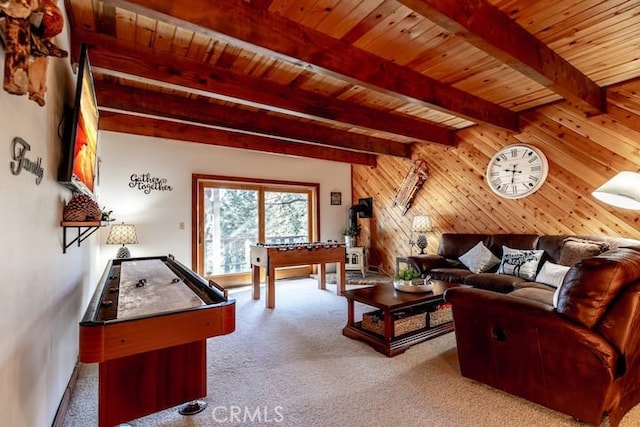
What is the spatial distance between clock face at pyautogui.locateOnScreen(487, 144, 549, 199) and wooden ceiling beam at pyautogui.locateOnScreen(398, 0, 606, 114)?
103 centimetres

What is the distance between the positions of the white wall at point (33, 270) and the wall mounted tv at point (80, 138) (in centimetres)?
7

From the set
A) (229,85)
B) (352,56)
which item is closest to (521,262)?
(352,56)

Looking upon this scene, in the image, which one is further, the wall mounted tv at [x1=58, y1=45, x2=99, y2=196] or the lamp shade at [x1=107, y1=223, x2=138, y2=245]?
the lamp shade at [x1=107, y1=223, x2=138, y2=245]

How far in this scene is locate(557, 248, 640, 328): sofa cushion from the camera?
1.63m

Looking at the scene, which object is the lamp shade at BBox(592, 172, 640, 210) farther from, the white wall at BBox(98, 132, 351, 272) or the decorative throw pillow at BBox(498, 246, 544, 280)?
the white wall at BBox(98, 132, 351, 272)

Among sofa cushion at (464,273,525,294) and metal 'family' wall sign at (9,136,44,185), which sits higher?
metal 'family' wall sign at (9,136,44,185)

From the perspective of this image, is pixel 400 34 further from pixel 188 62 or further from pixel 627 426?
pixel 627 426

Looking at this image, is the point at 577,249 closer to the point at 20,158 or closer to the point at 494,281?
the point at 494,281

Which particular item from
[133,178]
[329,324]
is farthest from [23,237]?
[133,178]

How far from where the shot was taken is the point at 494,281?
362 cm

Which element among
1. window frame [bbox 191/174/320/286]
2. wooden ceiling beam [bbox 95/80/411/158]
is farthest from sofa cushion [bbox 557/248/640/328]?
window frame [bbox 191/174/320/286]

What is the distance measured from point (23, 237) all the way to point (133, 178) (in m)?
3.90

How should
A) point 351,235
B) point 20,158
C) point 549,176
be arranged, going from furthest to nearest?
point 351,235
point 549,176
point 20,158

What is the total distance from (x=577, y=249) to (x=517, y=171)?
53.0 inches
